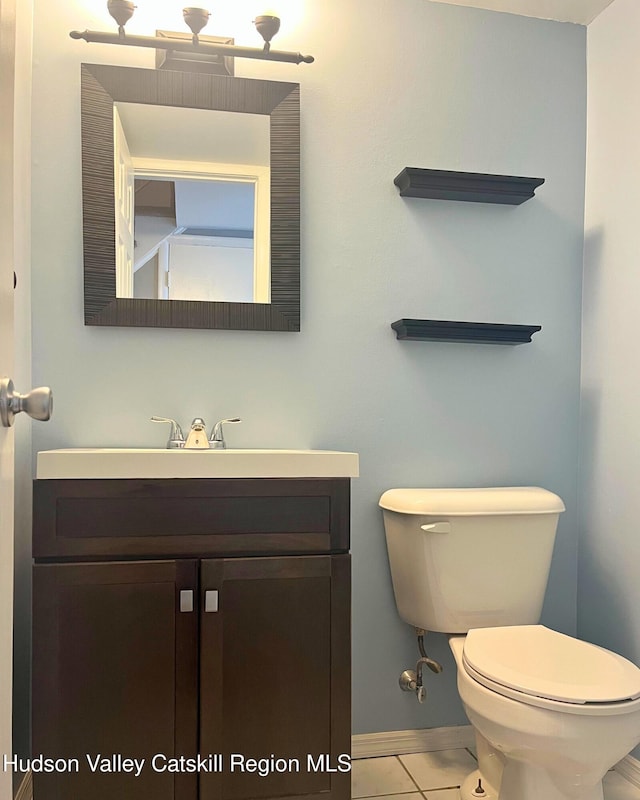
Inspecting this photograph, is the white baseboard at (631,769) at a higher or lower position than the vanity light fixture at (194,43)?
lower

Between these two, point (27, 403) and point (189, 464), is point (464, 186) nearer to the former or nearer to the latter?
point (189, 464)

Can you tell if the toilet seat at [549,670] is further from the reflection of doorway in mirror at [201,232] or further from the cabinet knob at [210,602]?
the reflection of doorway in mirror at [201,232]

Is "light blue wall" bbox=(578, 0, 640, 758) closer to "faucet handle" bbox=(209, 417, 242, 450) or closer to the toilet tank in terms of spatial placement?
the toilet tank

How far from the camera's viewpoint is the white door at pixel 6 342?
94 cm

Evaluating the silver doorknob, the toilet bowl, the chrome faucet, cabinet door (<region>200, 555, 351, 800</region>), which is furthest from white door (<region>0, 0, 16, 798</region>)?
the toilet bowl

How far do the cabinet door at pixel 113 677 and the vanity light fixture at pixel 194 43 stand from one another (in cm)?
134

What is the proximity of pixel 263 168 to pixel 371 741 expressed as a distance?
167 centimetres

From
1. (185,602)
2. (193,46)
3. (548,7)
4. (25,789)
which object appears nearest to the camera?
(185,602)

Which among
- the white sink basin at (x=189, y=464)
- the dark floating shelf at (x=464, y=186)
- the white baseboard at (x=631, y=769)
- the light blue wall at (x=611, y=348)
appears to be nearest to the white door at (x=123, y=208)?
the white sink basin at (x=189, y=464)

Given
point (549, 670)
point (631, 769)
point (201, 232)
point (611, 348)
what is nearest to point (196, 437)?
point (201, 232)

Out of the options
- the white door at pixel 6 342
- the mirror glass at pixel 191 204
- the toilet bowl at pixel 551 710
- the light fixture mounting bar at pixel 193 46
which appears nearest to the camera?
the white door at pixel 6 342

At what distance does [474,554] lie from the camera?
1.87 metres

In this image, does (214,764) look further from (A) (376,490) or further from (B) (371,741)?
(A) (376,490)

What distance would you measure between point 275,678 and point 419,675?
0.61 metres
